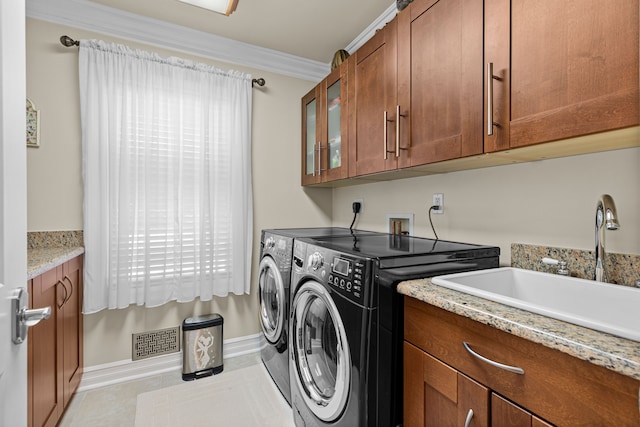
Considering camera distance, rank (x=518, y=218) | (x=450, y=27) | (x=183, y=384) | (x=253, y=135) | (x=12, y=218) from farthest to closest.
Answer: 1. (x=253, y=135)
2. (x=183, y=384)
3. (x=518, y=218)
4. (x=450, y=27)
5. (x=12, y=218)

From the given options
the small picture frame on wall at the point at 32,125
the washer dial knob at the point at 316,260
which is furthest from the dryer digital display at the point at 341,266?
the small picture frame on wall at the point at 32,125

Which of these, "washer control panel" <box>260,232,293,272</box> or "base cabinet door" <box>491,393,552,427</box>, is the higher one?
"washer control panel" <box>260,232,293,272</box>

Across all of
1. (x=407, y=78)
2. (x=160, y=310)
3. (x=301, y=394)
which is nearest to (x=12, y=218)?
(x=301, y=394)

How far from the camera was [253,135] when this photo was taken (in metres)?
2.55

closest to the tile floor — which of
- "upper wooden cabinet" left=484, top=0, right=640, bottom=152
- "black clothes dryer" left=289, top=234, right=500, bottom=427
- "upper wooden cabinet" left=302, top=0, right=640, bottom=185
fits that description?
"black clothes dryer" left=289, top=234, right=500, bottom=427

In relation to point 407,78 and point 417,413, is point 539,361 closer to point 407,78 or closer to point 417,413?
point 417,413

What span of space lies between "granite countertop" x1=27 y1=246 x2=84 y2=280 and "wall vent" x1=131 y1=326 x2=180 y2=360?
76cm

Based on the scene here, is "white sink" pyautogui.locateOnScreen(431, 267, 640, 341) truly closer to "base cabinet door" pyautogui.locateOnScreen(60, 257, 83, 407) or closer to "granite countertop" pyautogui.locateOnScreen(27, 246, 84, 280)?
"granite countertop" pyautogui.locateOnScreen(27, 246, 84, 280)

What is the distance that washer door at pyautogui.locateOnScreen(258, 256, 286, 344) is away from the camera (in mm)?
1837

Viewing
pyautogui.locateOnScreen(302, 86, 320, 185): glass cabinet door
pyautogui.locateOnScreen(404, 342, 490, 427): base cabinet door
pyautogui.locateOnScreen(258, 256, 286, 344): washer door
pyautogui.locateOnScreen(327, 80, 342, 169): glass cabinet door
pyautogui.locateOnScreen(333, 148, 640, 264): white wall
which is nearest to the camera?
pyautogui.locateOnScreen(404, 342, 490, 427): base cabinet door

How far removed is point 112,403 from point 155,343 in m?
0.43

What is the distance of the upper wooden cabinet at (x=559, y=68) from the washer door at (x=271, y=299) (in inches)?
53.8

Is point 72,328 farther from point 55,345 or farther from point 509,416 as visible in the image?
point 509,416

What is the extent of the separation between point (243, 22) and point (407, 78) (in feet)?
4.52
